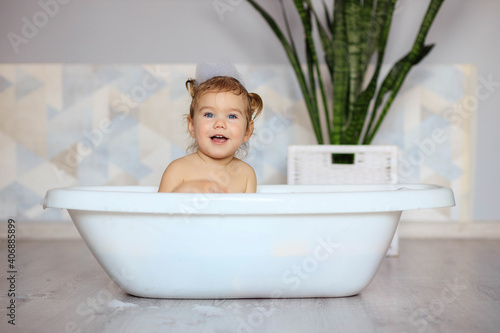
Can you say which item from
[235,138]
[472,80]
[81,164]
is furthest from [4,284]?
[472,80]

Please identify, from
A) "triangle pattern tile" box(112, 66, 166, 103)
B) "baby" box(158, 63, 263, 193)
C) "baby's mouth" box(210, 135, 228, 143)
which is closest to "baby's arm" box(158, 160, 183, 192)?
"baby" box(158, 63, 263, 193)

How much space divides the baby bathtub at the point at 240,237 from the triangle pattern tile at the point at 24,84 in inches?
Answer: 50.0

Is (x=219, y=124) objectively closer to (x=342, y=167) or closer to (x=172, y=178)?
(x=172, y=178)

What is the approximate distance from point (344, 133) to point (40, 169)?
1.26 m

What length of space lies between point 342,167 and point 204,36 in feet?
2.76

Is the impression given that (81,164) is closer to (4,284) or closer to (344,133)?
(4,284)

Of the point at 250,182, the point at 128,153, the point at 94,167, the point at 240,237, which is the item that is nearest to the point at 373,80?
the point at 250,182

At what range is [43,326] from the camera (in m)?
0.97

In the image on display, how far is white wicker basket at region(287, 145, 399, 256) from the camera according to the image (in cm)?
183

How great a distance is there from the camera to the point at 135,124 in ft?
7.31

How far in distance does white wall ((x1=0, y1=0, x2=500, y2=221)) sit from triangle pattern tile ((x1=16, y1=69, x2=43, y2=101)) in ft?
0.21

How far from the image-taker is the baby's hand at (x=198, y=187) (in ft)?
4.02

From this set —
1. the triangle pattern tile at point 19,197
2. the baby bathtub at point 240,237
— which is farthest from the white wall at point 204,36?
the baby bathtub at point 240,237

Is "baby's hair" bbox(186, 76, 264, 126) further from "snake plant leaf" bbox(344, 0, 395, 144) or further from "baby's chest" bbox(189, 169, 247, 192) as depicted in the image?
"snake plant leaf" bbox(344, 0, 395, 144)
